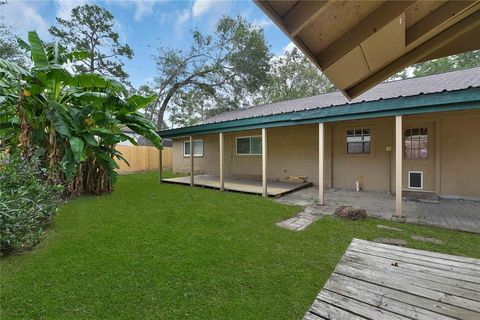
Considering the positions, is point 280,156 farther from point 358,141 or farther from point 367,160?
point 367,160

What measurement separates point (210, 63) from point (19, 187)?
1993cm

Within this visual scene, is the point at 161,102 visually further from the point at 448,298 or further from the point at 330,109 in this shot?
the point at 448,298

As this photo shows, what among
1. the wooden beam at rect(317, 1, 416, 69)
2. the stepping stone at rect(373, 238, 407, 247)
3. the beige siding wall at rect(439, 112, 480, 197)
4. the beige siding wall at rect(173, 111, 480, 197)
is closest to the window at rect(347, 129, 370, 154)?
the beige siding wall at rect(173, 111, 480, 197)

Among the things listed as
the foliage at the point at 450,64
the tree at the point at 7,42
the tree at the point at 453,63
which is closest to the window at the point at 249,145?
the foliage at the point at 450,64

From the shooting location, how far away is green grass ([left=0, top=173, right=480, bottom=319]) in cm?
230

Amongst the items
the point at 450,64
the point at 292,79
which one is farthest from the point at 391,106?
the point at 450,64

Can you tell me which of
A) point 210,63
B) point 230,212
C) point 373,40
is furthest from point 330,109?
point 210,63

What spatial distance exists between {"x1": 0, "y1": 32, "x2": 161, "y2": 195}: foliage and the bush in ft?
4.26

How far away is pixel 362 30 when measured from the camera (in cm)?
170

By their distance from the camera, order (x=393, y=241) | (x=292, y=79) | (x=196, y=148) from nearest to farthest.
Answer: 1. (x=393, y=241)
2. (x=196, y=148)
3. (x=292, y=79)

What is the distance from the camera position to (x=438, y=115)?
6.64 metres

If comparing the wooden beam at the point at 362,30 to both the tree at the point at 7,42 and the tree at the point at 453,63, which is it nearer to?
the tree at the point at 7,42

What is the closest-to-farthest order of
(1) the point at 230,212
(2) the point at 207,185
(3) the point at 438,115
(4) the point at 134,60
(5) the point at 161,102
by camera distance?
(1) the point at 230,212
(3) the point at 438,115
(2) the point at 207,185
(4) the point at 134,60
(5) the point at 161,102

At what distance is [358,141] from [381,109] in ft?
10.6
